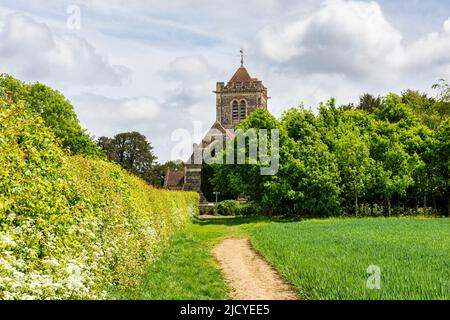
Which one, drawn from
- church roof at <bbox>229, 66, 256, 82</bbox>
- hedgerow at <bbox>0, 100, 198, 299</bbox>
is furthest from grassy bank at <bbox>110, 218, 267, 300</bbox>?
church roof at <bbox>229, 66, 256, 82</bbox>

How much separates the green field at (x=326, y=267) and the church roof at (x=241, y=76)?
65.7 metres

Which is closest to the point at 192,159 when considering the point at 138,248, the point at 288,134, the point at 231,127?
the point at 231,127

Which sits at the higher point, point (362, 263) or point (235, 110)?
point (235, 110)

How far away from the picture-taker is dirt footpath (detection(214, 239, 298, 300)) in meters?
11.0

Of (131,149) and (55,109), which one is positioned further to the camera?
(131,149)

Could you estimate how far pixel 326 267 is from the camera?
12789 mm

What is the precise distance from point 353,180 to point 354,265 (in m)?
28.3

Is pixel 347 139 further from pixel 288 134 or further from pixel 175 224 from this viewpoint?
pixel 175 224

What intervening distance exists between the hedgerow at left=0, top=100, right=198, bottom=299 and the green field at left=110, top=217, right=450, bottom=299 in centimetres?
140

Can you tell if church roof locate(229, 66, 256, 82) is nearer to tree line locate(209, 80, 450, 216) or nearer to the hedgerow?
tree line locate(209, 80, 450, 216)

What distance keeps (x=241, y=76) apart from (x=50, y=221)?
80989 millimetres

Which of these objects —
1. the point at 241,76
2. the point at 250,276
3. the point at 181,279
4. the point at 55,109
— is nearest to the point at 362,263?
the point at 250,276

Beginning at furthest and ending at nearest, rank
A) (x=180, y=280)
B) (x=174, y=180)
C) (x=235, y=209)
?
(x=174, y=180) < (x=235, y=209) < (x=180, y=280)

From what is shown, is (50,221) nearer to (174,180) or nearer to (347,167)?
(347,167)
